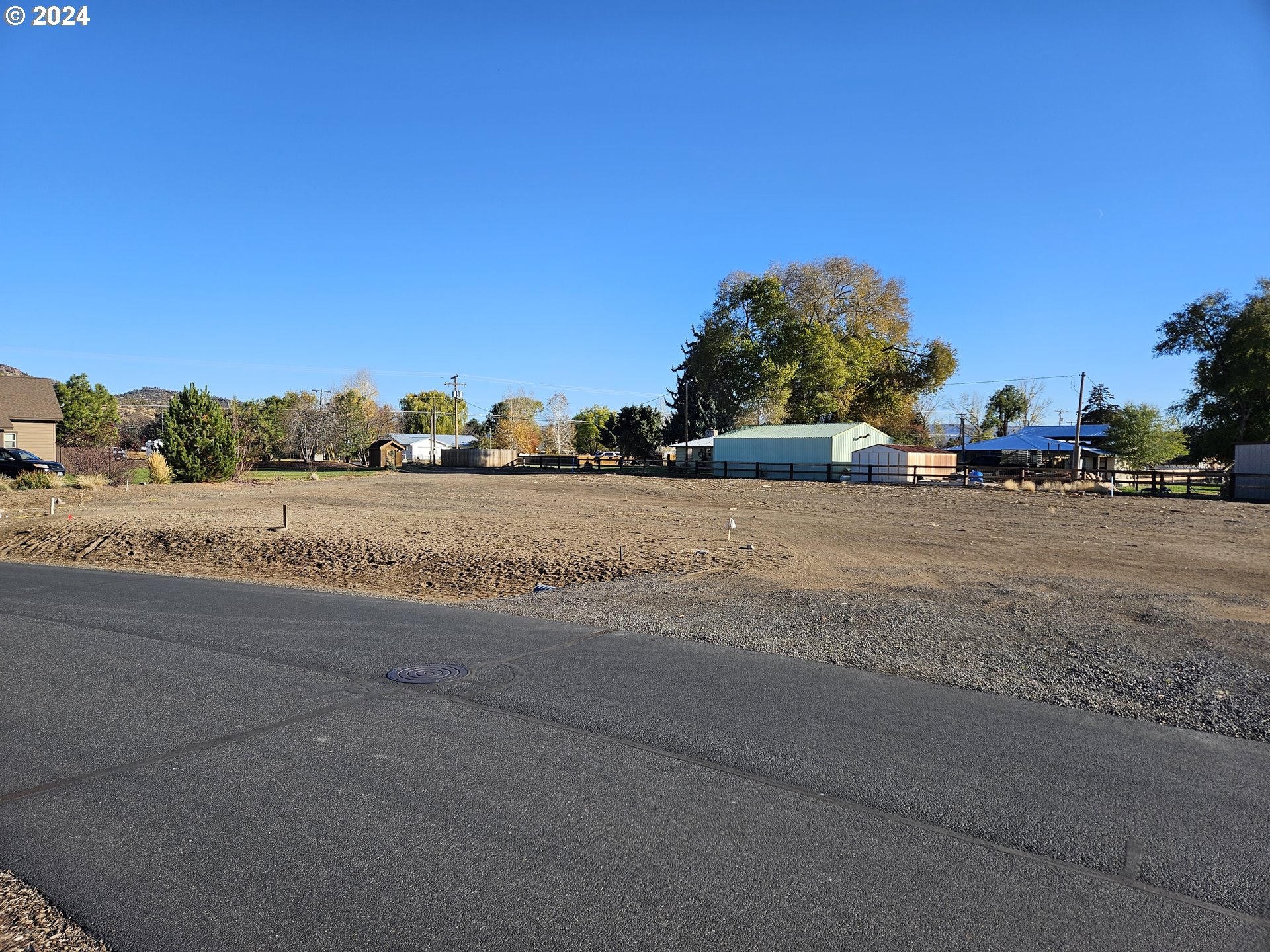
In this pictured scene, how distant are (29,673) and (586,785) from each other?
16.3ft

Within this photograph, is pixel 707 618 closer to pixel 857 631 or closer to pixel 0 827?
pixel 857 631

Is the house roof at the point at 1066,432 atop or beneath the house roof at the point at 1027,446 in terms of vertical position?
atop

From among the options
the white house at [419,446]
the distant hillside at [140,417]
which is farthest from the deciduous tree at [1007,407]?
the distant hillside at [140,417]

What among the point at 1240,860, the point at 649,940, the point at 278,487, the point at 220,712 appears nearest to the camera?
the point at 649,940

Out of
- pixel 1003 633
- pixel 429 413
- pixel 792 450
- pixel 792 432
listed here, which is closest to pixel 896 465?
pixel 792 450

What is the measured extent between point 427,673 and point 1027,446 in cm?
6991

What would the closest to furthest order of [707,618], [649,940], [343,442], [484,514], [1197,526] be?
[649,940], [707,618], [1197,526], [484,514], [343,442]

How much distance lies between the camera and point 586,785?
13.4 feet

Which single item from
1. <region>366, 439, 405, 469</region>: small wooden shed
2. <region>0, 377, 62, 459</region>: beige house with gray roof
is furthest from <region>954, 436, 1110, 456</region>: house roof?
<region>0, 377, 62, 459</region>: beige house with gray roof

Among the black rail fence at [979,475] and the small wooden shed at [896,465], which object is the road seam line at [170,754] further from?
the small wooden shed at [896,465]

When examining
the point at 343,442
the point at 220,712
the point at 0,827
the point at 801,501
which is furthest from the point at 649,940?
the point at 343,442

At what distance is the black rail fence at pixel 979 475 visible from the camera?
1244 inches

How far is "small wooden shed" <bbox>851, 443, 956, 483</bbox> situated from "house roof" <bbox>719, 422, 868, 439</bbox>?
1926 mm

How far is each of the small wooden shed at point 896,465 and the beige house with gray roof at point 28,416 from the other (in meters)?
44.7
